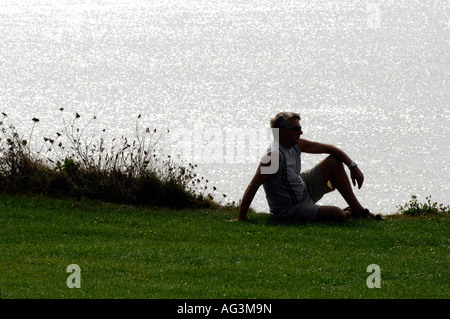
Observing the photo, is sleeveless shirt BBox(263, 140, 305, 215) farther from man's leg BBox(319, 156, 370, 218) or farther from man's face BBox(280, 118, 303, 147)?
man's leg BBox(319, 156, 370, 218)

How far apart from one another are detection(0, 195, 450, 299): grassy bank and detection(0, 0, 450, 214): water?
7096 millimetres

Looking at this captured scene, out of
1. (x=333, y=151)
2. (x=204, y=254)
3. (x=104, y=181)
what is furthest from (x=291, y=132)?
(x=104, y=181)

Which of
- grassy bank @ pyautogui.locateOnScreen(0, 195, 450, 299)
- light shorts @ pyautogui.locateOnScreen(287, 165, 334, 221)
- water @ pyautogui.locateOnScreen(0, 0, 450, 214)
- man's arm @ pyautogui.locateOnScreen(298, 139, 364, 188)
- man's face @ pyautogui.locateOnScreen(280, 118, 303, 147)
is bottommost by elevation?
grassy bank @ pyautogui.locateOnScreen(0, 195, 450, 299)

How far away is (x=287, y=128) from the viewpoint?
8641mm

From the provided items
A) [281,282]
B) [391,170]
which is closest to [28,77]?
[391,170]

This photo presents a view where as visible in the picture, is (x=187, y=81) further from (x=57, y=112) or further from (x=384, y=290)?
(x=384, y=290)

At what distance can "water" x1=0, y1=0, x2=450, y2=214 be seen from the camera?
24.1 m

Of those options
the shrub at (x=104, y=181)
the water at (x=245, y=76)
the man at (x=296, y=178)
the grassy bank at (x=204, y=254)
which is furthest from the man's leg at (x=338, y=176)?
the water at (x=245, y=76)

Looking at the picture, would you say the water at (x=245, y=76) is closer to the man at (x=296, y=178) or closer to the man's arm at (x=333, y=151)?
the man at (x=296, y=178)

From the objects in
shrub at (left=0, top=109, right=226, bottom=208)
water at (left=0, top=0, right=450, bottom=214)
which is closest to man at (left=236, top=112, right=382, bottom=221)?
shrub at (left=0, top=109, right=226, bottom=208)

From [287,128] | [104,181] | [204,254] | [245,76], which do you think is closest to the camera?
[204,254]

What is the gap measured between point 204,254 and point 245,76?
96.8ft

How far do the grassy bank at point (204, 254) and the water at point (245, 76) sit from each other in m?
7.10

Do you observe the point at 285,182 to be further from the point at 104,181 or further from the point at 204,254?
the point at 104,181
